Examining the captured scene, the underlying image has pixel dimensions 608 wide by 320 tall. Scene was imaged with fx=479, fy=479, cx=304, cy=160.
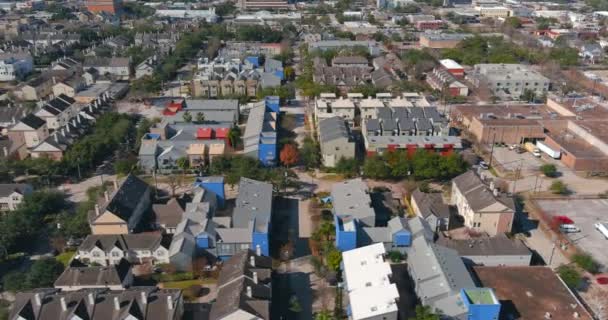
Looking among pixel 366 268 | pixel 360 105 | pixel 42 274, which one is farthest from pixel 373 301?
pixel 360 105

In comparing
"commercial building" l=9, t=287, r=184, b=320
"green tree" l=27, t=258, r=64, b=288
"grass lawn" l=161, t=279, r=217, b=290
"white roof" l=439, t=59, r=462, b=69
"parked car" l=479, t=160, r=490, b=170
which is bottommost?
"grass lawn" l=161, t=279, r=217, b=290

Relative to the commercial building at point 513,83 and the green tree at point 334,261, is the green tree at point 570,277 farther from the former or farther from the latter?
the commercial building at point 513,83

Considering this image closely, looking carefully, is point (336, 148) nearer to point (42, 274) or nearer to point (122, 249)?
point (122, 249)

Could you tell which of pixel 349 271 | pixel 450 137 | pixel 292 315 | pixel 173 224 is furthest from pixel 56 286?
pixel 450 137

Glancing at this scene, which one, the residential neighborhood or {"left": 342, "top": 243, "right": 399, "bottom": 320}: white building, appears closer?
{"left": 342, "top": 243, "right": 399, "bottom": 320}: white building

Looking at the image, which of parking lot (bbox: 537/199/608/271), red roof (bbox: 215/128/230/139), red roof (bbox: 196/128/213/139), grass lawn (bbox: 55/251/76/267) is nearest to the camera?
grass lawn (bbox: 55/251/76/267)

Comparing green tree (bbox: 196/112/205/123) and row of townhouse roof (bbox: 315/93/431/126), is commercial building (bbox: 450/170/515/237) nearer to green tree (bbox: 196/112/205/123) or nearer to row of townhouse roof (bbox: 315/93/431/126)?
row of townhouse roof (bbox: 315/93/431/126)

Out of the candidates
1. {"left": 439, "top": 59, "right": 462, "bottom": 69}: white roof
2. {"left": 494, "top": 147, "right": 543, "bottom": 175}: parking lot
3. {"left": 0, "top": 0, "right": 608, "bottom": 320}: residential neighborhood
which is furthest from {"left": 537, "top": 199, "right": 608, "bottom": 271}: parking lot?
{"left": 439, "top": 59, "right": 462, "bottom": 69}: white roof
